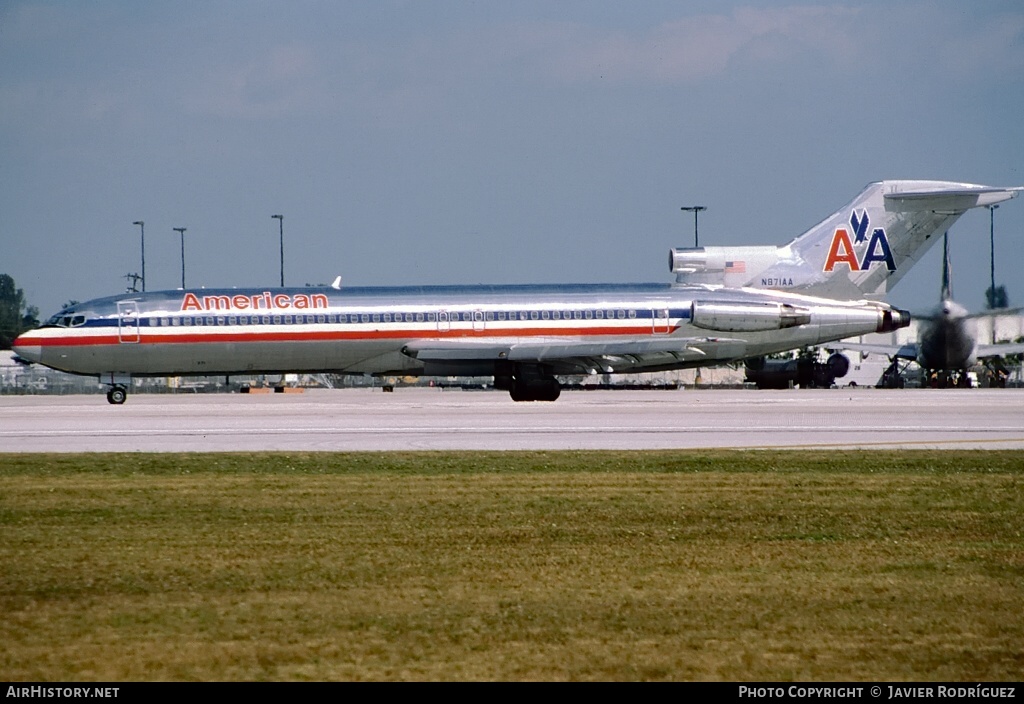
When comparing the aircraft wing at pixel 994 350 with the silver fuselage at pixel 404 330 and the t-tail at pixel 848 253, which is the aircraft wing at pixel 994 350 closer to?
the t-tail at pixel 848 253

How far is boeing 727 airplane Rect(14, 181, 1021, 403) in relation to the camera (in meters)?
42.2

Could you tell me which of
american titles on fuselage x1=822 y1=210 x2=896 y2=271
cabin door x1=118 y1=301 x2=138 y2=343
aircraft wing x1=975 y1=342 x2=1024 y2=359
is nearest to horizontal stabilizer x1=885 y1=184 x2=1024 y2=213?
american titles on fuselage x1=822 y1=210 x2=896 y2=271

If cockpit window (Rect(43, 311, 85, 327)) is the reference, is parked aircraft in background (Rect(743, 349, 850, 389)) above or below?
below

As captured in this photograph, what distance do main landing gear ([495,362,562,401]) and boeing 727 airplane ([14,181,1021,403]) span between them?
5cm

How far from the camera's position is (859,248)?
4697 cm

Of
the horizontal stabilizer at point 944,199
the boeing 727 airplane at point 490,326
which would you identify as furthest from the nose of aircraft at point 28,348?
the horizontal stabilizer at point 944,199

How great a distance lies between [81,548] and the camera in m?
11.8

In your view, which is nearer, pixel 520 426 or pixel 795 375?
pixel 520 426

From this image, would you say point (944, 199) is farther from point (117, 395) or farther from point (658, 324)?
point (117, 395)

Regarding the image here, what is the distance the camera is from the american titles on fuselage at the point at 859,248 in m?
46.9

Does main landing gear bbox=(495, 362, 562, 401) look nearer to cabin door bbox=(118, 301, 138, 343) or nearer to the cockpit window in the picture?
cabin door bbox=(118, 301, 138, 343)

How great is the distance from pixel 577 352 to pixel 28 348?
61.6 feet

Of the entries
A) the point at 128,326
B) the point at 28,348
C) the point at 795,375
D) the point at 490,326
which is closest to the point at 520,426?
the point at 490,326
